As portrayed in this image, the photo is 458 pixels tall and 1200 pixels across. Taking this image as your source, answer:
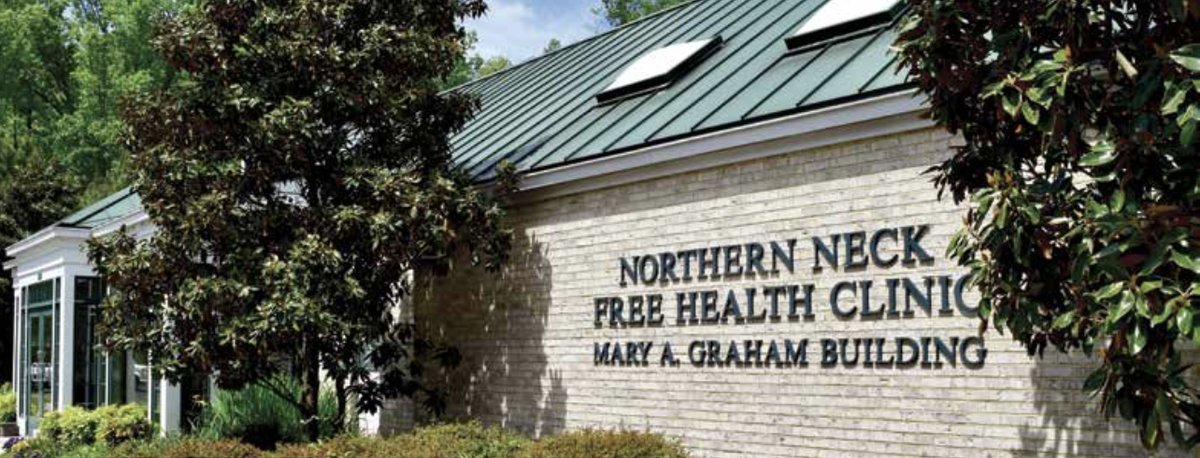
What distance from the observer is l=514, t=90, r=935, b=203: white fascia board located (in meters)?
11.4

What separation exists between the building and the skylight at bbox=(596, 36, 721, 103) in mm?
38

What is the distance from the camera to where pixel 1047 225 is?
8.09 m

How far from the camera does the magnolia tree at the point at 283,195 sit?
48.4ft

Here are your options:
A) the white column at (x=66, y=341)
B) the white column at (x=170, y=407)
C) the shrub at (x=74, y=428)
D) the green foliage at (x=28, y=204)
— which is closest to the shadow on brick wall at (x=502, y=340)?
the white column at (x=170, y=407)

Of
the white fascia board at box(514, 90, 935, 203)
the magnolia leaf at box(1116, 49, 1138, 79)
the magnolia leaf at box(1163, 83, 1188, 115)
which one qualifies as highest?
the white fascia board at box(514, 90, 935, 203)

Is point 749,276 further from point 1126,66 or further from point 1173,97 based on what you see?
point 1173,97

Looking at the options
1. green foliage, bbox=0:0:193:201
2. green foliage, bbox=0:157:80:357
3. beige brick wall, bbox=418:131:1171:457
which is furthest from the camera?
green foliage, bbox=0:0:193:201

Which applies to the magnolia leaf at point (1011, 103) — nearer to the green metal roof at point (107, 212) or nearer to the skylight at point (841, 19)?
the skylight at point (841, 19)

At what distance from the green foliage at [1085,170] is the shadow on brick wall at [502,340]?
7360 mm

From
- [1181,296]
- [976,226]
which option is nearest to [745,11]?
[976,226]

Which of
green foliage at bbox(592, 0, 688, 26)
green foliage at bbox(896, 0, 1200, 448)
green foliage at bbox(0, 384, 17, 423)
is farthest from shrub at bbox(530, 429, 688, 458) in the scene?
green foliage at bbox(592, 0, 688, 26)

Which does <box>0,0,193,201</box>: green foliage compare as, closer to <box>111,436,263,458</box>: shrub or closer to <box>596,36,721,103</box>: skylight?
Answer: <box>596,36,721,103</box>: skylight

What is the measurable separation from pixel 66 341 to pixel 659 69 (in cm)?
1347

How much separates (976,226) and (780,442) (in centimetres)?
447
